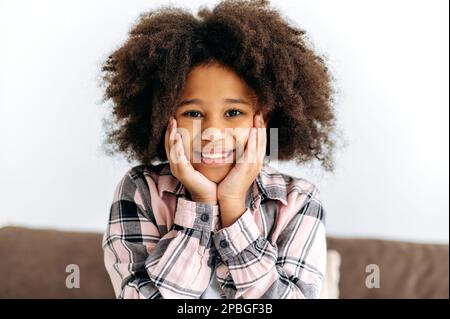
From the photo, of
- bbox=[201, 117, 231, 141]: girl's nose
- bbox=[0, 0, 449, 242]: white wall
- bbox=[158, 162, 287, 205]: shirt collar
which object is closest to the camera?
bbox=[201, 117, 231, 141]: girl's nose

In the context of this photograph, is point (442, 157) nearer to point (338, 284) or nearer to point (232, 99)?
point (338, 284)

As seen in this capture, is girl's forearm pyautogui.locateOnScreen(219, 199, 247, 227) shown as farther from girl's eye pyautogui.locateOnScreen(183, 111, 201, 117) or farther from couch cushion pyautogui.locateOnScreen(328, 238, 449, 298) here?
couch cushion pyautogui.locateOnScreen(328, 238, 449, 298)

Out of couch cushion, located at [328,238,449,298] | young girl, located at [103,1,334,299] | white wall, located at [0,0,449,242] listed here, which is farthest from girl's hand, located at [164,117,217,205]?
couch cushion, located at [328,238,449,298]

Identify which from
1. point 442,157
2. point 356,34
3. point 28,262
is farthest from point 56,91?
point 442,157

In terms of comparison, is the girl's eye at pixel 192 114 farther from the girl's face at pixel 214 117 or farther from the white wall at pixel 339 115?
the white wall at pixel 339 115

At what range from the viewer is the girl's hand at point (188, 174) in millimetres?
969

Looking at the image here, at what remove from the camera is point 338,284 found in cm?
164

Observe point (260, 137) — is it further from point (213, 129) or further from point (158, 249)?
point (158, 249)

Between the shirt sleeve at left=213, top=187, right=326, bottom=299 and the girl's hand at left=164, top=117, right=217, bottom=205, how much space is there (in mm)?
67

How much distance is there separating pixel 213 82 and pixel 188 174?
0.16m

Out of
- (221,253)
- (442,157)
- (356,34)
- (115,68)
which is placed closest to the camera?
(221,253)

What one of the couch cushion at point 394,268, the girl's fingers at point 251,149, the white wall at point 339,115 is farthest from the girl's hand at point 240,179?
the couch cushion at point 394,268

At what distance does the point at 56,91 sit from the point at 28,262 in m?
0.51

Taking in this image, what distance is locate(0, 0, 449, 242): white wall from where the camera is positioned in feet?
5.16
